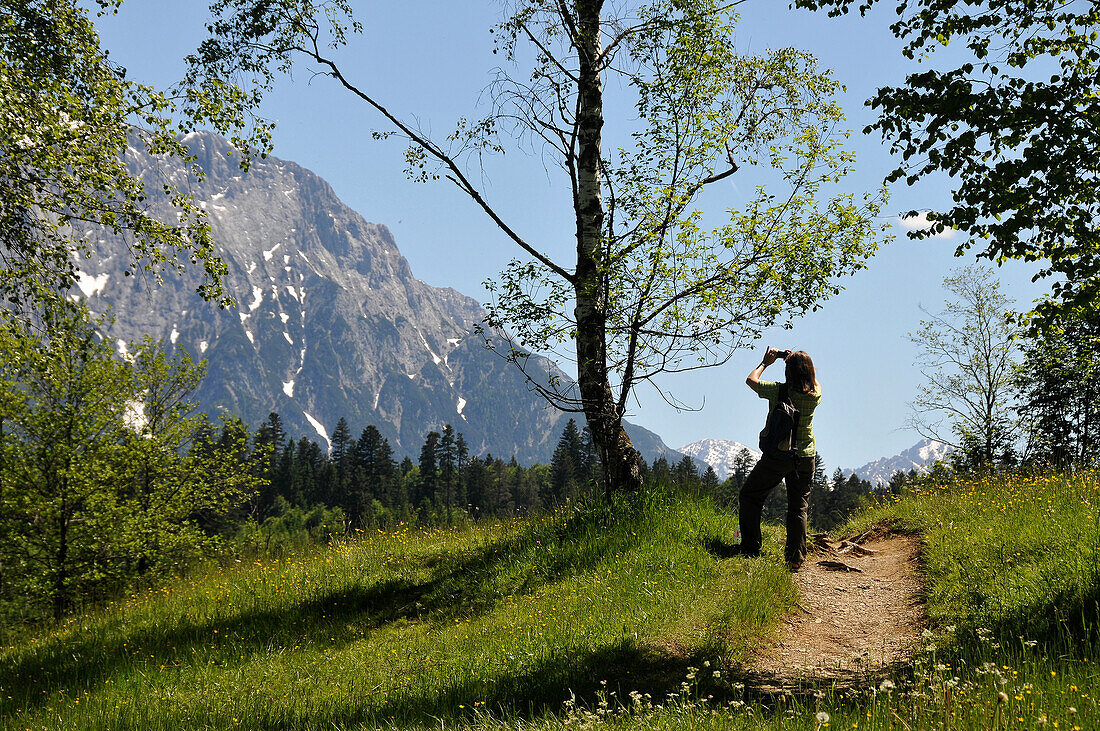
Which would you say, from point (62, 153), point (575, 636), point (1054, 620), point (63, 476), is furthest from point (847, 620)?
point (63, 476)

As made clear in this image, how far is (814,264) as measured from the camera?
1089cm

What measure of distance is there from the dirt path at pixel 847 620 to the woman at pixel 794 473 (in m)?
0.62

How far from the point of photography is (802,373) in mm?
9234

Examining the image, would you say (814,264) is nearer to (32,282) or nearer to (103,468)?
(32,282)

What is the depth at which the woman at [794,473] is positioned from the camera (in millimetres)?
9094

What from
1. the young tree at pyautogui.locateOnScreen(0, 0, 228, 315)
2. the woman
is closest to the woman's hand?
the woman

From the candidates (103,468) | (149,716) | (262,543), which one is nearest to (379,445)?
(103,468)

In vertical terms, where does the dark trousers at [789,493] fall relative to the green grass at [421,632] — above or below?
above

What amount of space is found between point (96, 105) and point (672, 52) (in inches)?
364

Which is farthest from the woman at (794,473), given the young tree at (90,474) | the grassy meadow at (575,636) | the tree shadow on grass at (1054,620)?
the young tree at (90,474)

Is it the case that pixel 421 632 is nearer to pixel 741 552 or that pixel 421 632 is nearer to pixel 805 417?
pixel 741 552

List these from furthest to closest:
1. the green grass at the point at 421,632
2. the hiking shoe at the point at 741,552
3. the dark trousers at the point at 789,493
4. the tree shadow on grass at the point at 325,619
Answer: the hiking shoe at the point at 741,552, the dark trousers at the point at 789,493, the tree shadow on grass at the point at 325,619, the green grass at the point at 421,632

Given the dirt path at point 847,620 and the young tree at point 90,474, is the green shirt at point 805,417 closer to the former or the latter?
the dirt path at point 847,620

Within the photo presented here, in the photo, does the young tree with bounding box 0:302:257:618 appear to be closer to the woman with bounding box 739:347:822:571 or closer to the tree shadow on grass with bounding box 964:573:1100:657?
the woman with bounding box 739:347:822:571
